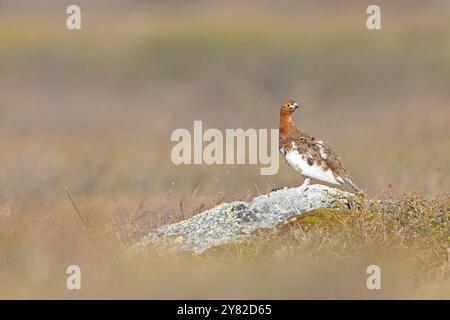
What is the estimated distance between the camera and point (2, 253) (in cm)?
1052

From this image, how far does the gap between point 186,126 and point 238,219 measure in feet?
83.7

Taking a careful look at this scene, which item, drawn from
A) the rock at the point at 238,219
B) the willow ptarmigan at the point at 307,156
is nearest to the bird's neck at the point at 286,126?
the willow ptarmigan at the point at 307,156

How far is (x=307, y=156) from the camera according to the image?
1358cm

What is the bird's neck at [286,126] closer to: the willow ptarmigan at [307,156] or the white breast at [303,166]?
the willow ptarmigan at [307,156]

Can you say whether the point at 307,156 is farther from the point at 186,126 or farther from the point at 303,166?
the point at 186,126

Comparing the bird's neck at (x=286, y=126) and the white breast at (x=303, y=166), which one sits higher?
the bird's neck at (x=286, y=126)

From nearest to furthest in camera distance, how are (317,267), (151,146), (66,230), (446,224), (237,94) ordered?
(317,267) < (66,230) < (446,224) < (151,146) < (237,94)

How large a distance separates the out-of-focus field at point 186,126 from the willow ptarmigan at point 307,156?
0.99 m

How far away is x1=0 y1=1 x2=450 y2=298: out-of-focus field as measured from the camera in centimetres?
1027

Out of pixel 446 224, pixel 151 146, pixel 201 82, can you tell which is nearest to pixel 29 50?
pixel 201 82

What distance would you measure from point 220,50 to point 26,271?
122 ft

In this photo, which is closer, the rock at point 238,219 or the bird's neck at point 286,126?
the rock at point 238,219

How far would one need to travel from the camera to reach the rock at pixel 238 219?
12.1 m
